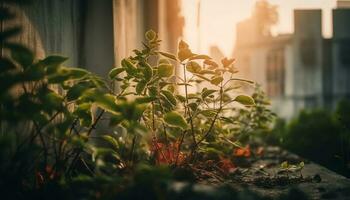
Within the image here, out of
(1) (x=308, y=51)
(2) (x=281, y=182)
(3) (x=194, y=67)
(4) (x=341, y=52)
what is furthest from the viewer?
(1) (x=308, y=51)

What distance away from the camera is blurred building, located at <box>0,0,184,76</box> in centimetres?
188

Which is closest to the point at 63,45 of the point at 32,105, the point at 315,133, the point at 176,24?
the point at 32,105

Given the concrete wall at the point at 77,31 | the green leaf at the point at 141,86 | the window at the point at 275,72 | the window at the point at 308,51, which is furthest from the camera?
the window at the point at 275,72

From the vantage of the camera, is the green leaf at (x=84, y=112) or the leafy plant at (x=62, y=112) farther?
the green leaf at (x=84, y=112)

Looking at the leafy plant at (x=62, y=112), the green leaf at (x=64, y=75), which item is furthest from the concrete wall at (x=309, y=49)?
the green leaf at (x=64, y=75)

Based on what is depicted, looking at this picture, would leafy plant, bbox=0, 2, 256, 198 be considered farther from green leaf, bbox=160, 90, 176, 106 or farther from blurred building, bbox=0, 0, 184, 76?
blurred building, bbox=0, 0, 184, 76

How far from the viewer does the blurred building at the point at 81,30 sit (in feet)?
6.16

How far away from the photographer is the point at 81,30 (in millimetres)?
2625

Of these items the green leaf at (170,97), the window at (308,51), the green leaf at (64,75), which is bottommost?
the green leaf at (170,97)

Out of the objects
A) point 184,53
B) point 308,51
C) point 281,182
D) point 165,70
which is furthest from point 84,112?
point 308,51

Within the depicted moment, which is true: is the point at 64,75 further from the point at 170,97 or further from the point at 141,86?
the point at 170,97

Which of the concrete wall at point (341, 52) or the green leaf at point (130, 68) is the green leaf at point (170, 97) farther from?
the concrete wall at point (341, 52)

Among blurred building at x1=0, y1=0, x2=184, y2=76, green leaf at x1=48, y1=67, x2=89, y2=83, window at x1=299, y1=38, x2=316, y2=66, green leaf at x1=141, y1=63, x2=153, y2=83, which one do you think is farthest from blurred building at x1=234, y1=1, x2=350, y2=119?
green leaf at x1=48, y1=67, x2=89, y2=83

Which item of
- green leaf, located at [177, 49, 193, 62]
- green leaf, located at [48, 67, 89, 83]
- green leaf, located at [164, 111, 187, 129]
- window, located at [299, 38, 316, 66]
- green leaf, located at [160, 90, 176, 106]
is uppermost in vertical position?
window, located at [299, 38, 316, 66]
